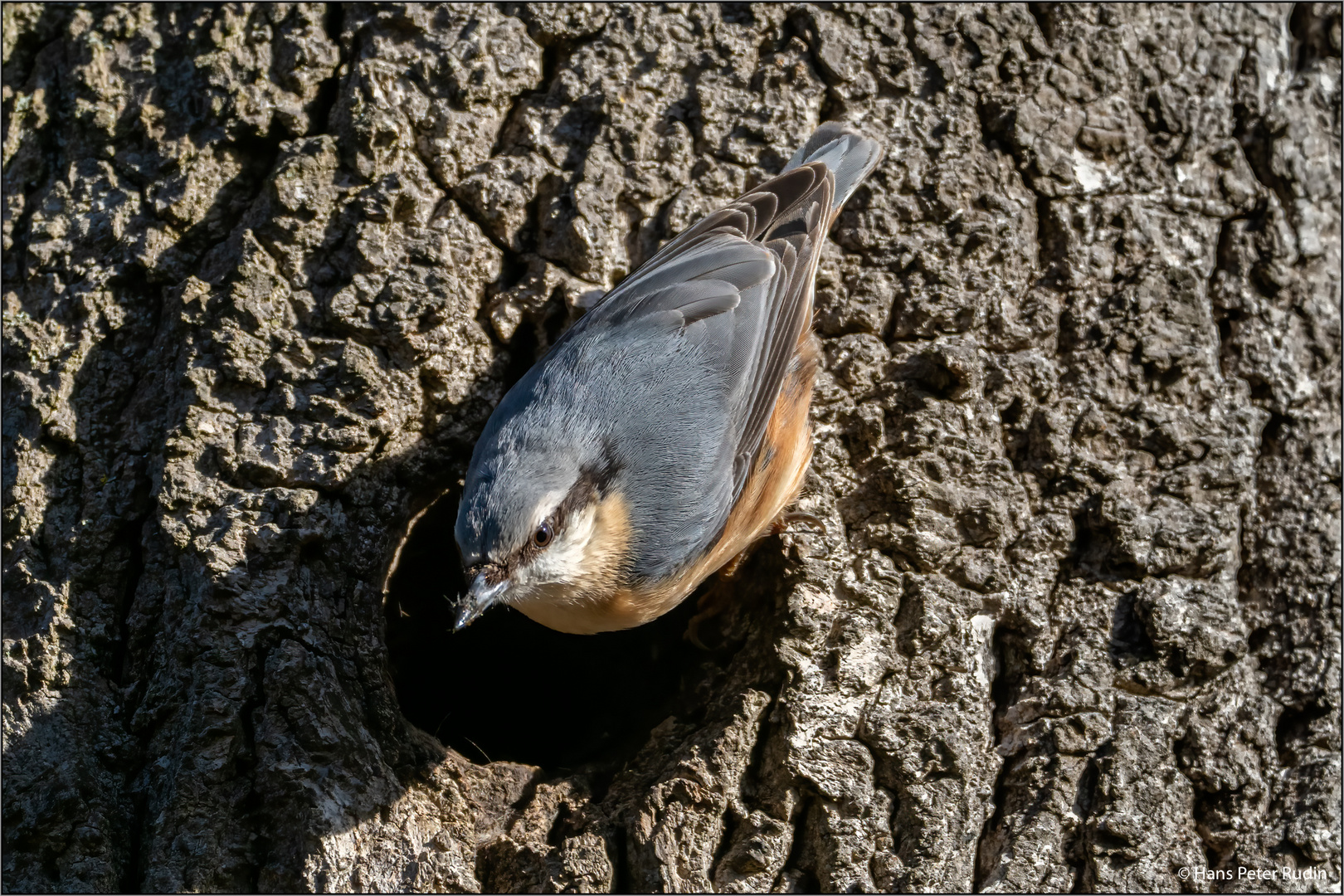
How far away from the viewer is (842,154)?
3102 mm

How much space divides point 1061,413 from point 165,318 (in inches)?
94.6

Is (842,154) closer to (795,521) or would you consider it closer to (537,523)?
(795,521)

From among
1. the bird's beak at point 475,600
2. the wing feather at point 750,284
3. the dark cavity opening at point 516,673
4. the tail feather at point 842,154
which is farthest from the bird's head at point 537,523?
the tail feather at point 842,154

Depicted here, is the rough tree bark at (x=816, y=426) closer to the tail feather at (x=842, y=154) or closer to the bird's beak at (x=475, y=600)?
the tail feather at (x=842, y=154)

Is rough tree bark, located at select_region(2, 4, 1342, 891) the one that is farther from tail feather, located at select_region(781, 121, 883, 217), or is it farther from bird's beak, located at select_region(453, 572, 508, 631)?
bird's beak, located at select_region(453, 572, 508, 631)

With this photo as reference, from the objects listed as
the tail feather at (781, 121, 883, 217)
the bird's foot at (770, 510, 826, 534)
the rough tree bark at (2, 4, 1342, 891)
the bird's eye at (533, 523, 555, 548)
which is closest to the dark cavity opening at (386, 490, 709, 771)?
the rough tree bark at (2, 4, 1342, 891)

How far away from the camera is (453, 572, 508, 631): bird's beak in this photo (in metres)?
2.46

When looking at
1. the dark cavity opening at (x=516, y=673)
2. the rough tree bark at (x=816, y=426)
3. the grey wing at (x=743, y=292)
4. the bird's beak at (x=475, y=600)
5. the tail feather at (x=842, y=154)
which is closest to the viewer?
the bird's beak at (x=475, y=600)

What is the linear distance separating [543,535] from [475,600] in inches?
8.5

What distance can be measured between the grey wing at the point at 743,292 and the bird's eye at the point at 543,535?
565mm

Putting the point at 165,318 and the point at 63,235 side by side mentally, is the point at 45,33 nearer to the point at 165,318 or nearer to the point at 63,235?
the point at 63,235

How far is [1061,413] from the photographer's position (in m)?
2.99

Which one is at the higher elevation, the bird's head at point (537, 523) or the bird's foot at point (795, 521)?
the bird's foot at point (795, 521)

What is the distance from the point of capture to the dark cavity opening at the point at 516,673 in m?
3.36
